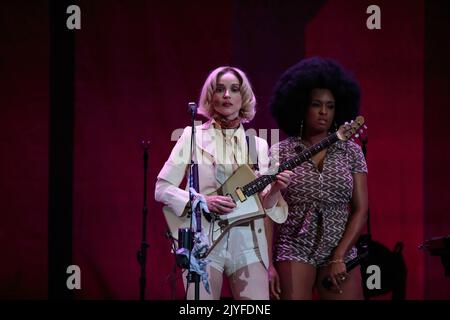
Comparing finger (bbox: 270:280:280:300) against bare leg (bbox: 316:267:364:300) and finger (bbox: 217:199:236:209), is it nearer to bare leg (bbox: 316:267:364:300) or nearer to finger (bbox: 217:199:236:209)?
bare leg (bbox: 316:267:364:300)

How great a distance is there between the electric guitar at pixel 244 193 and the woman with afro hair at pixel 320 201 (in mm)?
65

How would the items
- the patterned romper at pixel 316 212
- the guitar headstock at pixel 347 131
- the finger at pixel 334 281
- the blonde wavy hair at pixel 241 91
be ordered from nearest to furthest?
the finger at pixel 334 281, the patterned romper at pixel 316 212, the guitar headstock at pixel 347 131, the blonde wavy hair at pixel 241 91

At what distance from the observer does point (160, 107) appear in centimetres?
546

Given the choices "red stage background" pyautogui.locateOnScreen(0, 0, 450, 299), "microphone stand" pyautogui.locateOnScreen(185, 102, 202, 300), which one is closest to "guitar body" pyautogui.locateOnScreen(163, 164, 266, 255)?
"microphone stand" pyautogui.locateOnScreen(185, 102, 202, 300)

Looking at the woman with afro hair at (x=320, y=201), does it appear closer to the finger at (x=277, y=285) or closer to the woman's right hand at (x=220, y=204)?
the finger at (x=277, y=285)

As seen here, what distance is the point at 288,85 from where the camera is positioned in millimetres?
4176

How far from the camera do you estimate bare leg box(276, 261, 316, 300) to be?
3633 mm

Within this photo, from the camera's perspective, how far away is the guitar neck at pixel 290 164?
12.5 feet

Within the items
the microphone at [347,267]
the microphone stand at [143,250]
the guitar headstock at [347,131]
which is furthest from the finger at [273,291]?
the microphone stand at [143,250]

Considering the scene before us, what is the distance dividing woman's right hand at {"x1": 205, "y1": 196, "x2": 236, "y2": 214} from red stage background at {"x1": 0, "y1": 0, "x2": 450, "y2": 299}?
180cm

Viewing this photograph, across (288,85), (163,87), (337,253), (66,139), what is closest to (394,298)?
(337,253)

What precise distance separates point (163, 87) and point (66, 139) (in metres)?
0.89

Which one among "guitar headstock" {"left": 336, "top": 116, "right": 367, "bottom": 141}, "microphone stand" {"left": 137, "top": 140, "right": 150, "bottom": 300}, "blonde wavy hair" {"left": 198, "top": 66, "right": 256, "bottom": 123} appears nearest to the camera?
"guitar headstock" {"left": 336, "top": 116, "right": 367, "bottom": 141}
